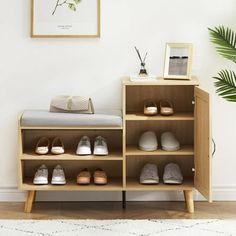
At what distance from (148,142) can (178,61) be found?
0.56 metres

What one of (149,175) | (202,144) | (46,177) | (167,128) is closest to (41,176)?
(46,177)

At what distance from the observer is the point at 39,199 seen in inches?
171

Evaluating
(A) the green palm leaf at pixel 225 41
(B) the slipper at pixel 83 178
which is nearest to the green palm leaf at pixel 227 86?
(A) the green palm leaf at pixel 225 41

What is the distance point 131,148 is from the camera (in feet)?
13.7

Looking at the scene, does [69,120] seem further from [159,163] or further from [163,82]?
[159,163]

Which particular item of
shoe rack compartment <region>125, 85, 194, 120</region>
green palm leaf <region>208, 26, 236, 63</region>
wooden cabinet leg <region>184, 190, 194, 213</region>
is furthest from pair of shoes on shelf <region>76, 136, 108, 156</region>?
green palm leaf <region>208, 26, 236, 63</region>

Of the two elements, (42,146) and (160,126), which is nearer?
(42,146)

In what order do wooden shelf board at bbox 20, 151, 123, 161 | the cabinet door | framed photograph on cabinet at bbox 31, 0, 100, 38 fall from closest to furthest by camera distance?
the cabinet door < wooden shelf board at bbox 20, 151, 123, 161 < framed photograph on cabinet at bbox 31, 0, 100, 38

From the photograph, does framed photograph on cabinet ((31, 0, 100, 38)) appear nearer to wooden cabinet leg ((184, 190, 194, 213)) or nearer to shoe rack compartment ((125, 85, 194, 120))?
shoe rack compartment ((125, 85, 194, 120))

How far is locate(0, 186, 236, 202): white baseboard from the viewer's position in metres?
4.32

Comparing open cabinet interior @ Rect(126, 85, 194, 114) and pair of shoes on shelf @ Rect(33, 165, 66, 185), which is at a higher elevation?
open cabinet interior @ Rect(126, 85, 194, 114)

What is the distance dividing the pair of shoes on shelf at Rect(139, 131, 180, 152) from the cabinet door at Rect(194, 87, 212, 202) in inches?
5.7

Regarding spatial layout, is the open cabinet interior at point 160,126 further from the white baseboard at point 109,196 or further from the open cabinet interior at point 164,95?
the white baseboard at point 109,196

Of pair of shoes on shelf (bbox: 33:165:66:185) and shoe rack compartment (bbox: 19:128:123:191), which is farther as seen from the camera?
shoe rack compartment (bbox: 19:128:123:191)
